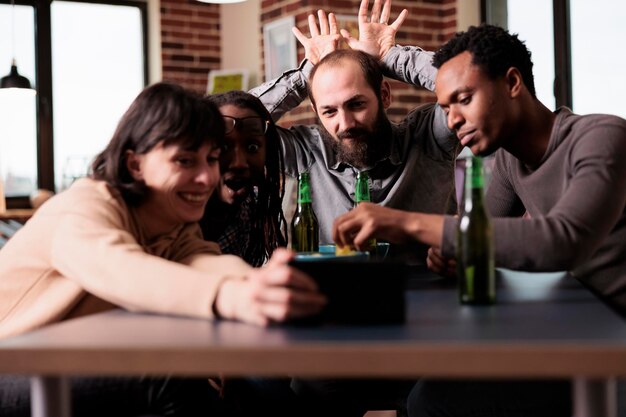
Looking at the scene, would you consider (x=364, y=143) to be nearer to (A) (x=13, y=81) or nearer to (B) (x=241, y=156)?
(B) (x=241, y=156)

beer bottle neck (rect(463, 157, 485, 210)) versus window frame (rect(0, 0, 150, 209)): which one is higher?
window frame (rect(0, 0, 150, 209))

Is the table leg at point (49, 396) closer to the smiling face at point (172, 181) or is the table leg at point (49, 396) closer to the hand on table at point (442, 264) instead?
the smiling face at point (172, 181)

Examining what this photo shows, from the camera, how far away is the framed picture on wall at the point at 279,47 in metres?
5.33

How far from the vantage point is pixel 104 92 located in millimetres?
6395

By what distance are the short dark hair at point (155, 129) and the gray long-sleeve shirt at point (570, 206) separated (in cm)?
48

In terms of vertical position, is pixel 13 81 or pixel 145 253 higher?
pixel 13 81

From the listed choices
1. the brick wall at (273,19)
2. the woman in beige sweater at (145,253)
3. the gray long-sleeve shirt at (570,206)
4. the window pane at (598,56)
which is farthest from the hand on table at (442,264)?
the brick wall at (273,19)

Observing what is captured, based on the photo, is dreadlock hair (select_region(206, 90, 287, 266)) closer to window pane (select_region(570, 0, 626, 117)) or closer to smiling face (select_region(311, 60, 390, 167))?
smiling face (select_region(311, 60, 390, 167))

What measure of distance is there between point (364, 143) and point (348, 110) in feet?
0.37

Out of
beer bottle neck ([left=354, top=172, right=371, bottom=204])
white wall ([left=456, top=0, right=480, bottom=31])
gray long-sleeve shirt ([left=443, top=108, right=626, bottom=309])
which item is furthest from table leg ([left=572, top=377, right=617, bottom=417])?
white wall ([left=456, top=0, right=480, bottom=31])

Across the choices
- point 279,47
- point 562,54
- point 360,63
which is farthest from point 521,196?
point 279,47

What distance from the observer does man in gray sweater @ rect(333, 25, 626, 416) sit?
1358 millimetres

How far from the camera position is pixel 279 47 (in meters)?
5.52

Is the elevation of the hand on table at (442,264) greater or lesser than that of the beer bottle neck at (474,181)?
lesser
